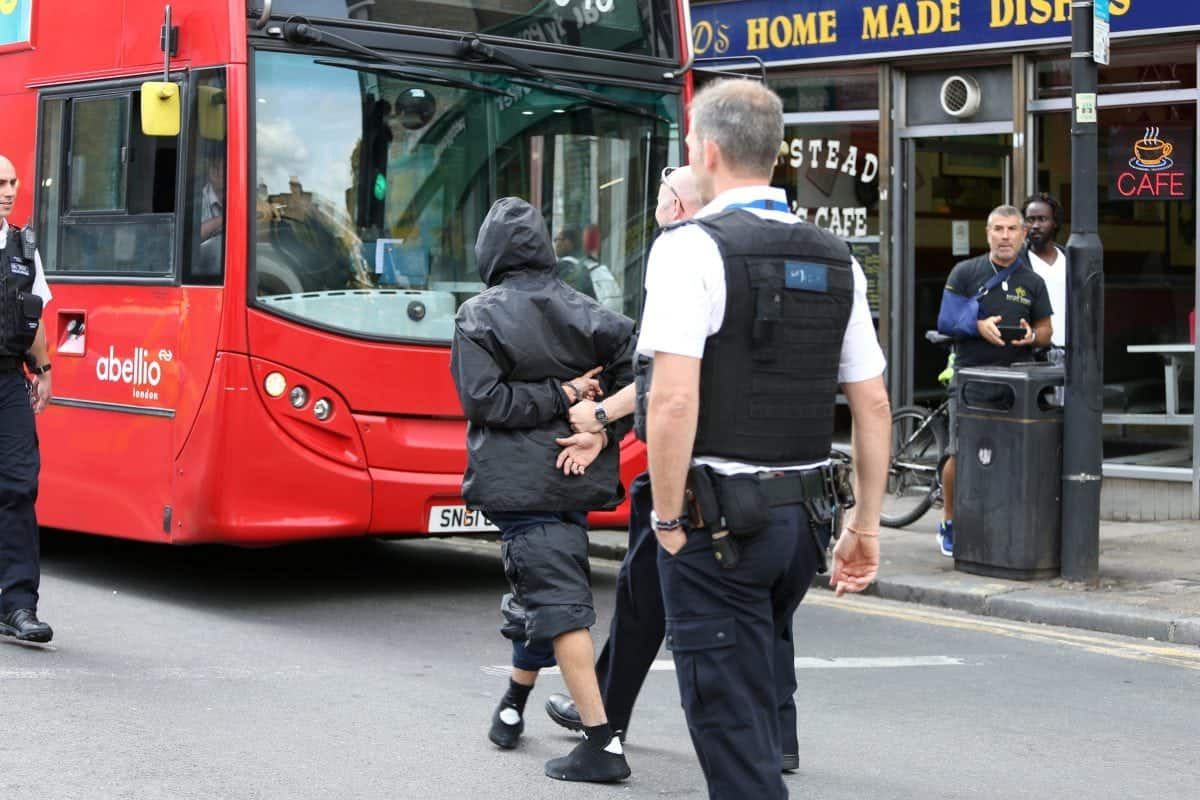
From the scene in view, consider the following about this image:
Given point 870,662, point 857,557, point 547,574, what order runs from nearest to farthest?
point 857,557, point 547,574, point 870,662

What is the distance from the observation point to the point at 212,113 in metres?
8.19

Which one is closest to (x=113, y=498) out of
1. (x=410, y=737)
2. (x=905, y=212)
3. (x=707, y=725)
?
(x=410, y=737)

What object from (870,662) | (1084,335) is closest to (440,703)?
(870,662)

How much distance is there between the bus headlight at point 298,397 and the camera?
822 cm

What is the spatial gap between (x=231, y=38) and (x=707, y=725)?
195 inches

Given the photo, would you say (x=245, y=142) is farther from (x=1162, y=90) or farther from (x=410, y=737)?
(x=1162, y=90)

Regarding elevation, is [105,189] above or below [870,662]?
above

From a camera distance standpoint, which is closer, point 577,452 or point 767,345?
point 767,345

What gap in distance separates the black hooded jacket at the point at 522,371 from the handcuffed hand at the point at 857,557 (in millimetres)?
1464

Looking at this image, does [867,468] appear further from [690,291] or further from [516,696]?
[516,696]

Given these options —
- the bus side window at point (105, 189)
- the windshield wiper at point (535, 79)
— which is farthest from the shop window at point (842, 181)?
the bus side window at point (105, 189)

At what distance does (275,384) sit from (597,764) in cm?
320

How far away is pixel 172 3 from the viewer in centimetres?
838

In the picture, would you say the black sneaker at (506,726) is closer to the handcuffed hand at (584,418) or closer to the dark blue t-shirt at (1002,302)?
the handcuffed hand at (584,418)
